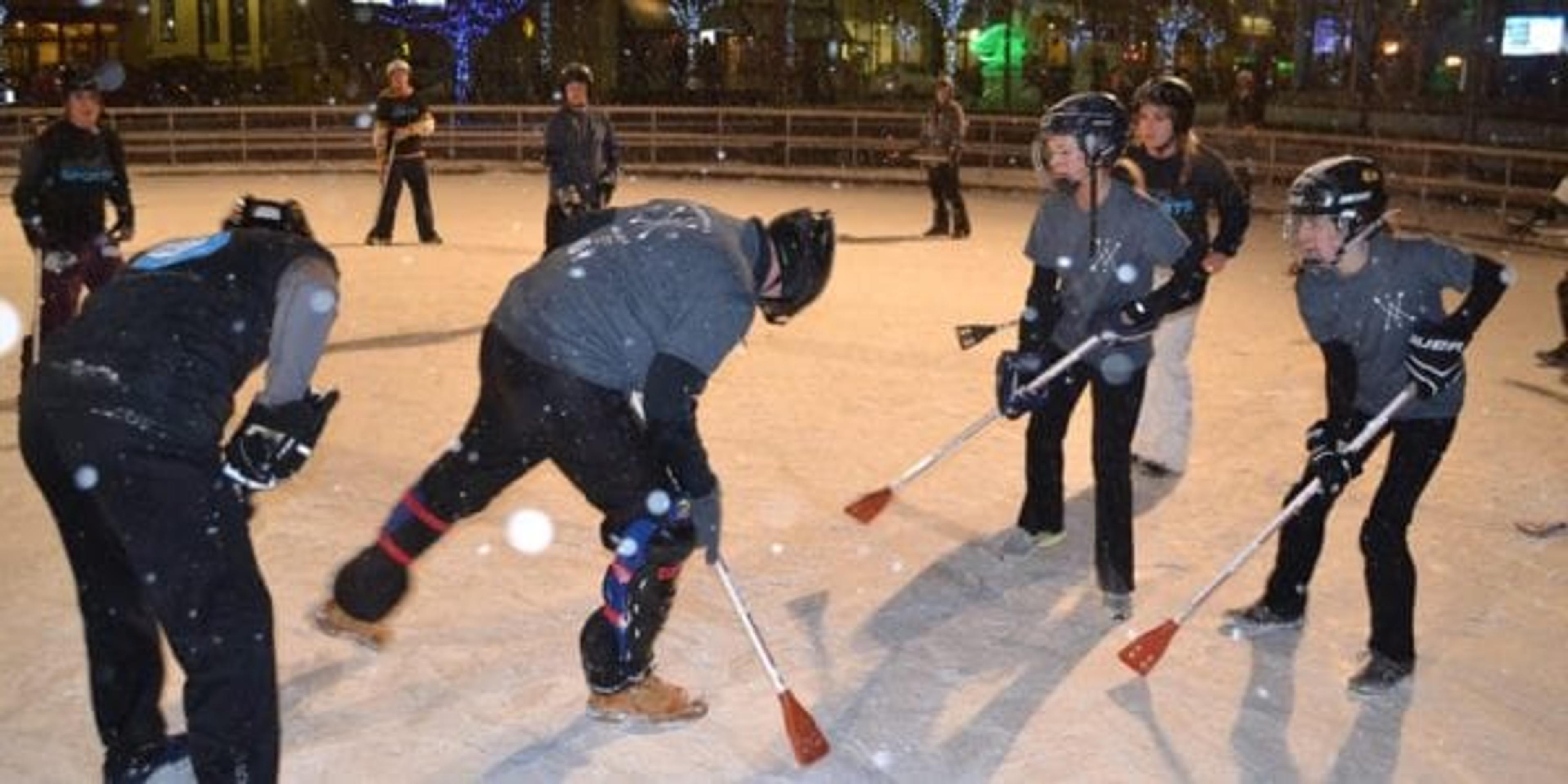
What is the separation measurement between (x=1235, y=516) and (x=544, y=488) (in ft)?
9.48

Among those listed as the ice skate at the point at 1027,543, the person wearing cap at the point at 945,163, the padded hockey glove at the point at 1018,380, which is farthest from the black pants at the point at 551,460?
the person wearing cap at the point at 945,163

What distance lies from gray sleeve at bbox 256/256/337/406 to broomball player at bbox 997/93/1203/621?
263 cm

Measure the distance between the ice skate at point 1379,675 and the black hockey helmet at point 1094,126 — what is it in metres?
1.80

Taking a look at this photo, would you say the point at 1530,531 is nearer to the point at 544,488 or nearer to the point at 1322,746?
the point at 1322,746

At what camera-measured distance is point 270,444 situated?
3207 millimetres

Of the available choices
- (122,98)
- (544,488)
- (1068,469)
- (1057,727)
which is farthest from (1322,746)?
(122,98)

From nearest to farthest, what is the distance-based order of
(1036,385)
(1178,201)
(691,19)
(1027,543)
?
(1036,385) → (1027,543) → (1178,201) → (691,19)

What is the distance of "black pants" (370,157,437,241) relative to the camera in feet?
43.5

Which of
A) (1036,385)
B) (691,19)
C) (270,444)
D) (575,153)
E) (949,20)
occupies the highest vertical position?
(949,20)

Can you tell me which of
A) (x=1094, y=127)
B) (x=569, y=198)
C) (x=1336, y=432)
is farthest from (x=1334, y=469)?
(x=569, y=198)

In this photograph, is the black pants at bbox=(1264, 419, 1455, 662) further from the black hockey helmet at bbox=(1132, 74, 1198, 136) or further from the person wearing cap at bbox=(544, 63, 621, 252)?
the person wearing cap at bbox=(544, 63, 621, 252)

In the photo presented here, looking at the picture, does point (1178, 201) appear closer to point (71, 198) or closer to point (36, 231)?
point (71, 198)

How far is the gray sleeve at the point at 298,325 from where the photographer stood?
3.15 m

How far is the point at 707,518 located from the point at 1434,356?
82.2 inches
